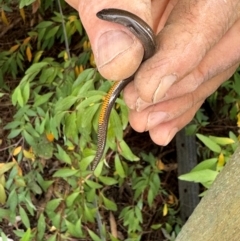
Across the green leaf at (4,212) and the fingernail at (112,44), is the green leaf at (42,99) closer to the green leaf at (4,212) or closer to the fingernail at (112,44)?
the green leaf at (4,212)

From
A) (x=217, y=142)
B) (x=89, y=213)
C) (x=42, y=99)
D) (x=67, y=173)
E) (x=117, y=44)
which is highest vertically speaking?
(x=117, y=44)

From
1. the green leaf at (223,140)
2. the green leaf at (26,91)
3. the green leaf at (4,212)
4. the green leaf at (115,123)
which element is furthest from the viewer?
the green leaf at (4,212)

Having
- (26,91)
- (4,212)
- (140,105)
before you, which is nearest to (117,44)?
(140,105)

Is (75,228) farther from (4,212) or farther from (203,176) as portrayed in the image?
(203,176)

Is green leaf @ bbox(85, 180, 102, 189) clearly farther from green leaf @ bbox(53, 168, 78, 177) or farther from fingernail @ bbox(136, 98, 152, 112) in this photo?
fingernail @ bbox(136, 98, 152, 112)

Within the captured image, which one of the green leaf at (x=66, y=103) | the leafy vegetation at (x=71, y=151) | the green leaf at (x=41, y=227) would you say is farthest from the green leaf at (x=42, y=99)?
the green leaf at (x=41, y=227)

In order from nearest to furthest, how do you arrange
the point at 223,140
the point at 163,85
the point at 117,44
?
1. the point at 117,44
2. the point at 163,85
3. the point at 223,140

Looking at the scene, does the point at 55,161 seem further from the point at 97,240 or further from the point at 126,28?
the point at 126,28
